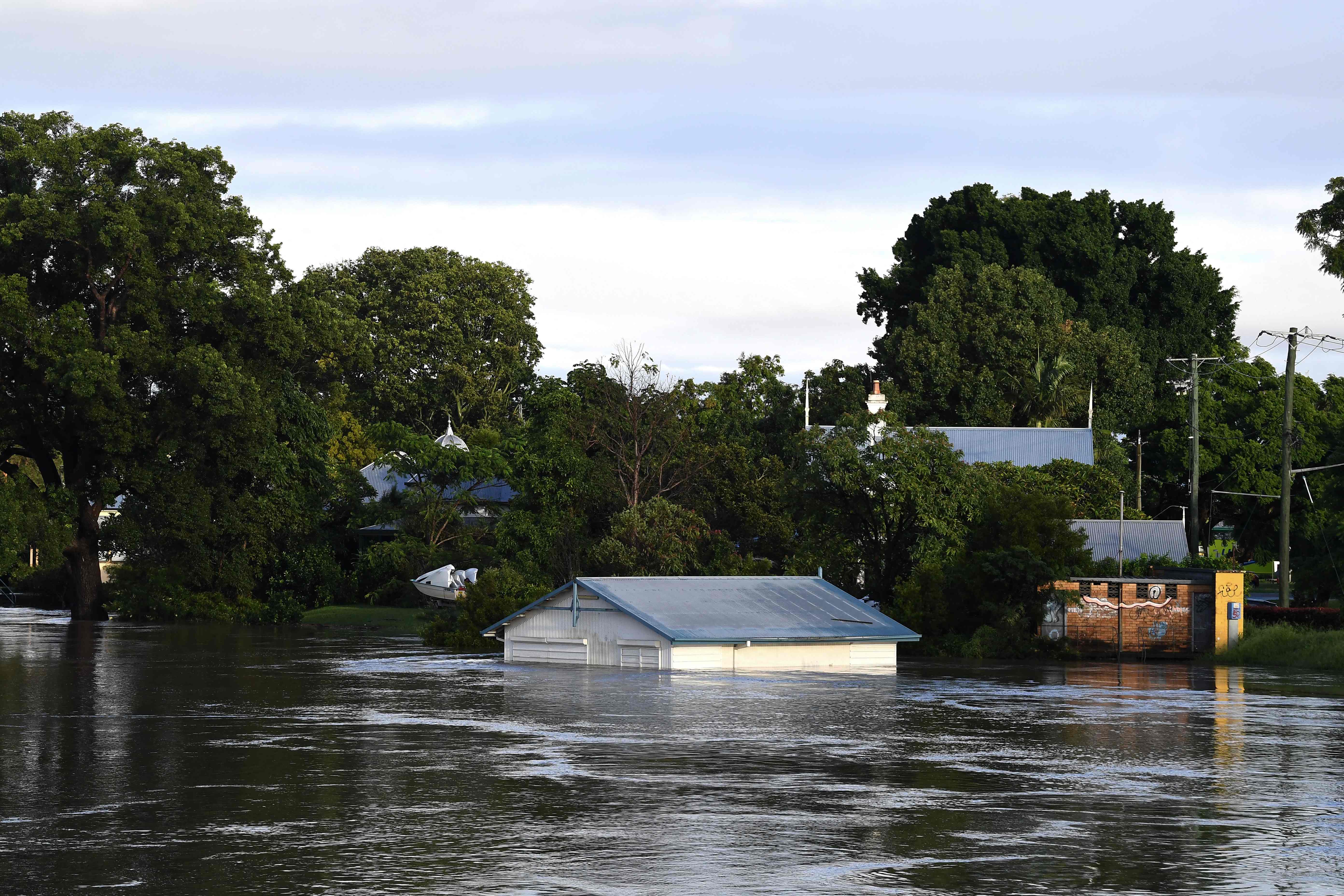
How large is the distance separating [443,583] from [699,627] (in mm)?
24112

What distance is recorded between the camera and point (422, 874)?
13.4 meters

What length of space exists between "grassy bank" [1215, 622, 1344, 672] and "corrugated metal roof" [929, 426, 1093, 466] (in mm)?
21396

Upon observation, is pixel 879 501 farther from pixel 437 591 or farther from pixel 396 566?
pixel 396 566

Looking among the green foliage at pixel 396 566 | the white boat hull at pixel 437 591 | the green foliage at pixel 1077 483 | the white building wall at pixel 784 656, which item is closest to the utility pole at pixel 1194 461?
the green foliage at pixel 1077 483

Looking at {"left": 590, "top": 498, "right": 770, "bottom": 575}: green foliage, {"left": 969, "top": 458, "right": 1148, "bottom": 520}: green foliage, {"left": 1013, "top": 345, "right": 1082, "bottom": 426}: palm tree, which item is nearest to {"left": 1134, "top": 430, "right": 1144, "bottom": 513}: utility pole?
{"left": 1013, "top": 345, "right": 1082, "bottom": 426}: palm tree

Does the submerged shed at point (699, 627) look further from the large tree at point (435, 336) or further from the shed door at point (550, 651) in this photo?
the large tree at point (435, 336)

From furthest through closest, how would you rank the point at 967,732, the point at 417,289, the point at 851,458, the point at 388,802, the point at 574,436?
1. the point at 417,289
2. the point at 574,436
3. the point at 851,458
4. the point at 967,732
5. the point at 388,802

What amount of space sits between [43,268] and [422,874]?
56.9 meters

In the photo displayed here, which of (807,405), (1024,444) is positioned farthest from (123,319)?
(1024,444)

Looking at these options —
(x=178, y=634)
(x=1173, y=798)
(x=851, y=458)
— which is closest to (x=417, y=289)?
(x=178, y=634)

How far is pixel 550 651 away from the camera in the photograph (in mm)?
40750

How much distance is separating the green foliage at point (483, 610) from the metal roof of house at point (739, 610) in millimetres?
6916

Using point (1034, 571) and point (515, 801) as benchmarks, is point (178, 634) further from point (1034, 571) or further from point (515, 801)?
point (515, 801)

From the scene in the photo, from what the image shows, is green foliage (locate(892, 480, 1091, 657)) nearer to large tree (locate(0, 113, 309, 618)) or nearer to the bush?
the bush
